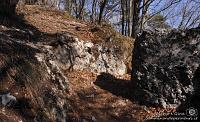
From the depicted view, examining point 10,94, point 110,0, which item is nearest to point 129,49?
point 10,94

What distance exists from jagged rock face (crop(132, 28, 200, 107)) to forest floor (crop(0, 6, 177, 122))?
273mm

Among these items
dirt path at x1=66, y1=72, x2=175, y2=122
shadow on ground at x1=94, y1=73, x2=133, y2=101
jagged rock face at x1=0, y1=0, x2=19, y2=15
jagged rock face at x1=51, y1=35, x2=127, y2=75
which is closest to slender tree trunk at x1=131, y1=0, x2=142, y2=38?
jagged rock face at x1=51, y1=35, x2=127, y2=75

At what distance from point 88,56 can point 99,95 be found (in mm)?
1344

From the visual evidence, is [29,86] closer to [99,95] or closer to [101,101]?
[101,101]

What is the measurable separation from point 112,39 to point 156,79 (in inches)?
92.1

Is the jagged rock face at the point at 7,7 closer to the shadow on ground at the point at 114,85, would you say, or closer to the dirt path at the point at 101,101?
the dirt path at the point at 101,101

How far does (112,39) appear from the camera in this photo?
9844 millimetres

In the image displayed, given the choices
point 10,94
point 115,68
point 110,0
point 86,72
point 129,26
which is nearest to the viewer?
point 10,94

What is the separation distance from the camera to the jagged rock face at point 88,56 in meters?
8.29

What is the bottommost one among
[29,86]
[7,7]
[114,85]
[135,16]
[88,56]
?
[114,85]

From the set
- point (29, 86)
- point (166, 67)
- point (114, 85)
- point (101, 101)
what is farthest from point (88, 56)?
point (29, 86)

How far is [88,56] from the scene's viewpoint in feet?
29.1

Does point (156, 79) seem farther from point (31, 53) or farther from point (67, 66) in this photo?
point (31, 53)

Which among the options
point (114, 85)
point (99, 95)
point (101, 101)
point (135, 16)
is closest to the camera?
point (101, 101)
